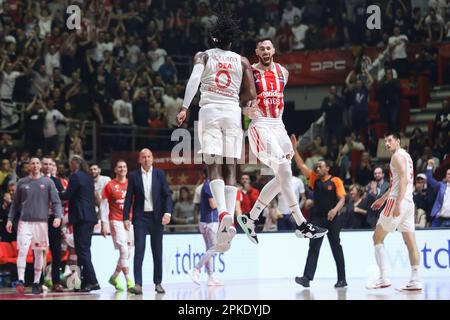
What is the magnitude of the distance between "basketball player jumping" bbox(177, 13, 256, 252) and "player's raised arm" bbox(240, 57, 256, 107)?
1cm

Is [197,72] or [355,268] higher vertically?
[197,72]

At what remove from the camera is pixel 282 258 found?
72.0 feet

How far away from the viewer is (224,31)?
13156mm

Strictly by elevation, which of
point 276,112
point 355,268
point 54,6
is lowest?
point 355,268

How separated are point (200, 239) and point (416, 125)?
8.72m

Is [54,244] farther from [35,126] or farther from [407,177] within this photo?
[35,126]

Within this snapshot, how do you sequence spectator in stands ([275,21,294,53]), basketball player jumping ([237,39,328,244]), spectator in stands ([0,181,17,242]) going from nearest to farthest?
basketball player jumping ([237,39,328,244]) → spectator in stands ([0,181,17,242]) → spectator in stands ([275,21,294,53])

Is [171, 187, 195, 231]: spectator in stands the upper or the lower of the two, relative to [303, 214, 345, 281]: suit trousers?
upper

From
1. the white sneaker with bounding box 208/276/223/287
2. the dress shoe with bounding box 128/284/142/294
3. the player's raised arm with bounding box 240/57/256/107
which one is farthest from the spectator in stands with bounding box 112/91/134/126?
the player's raised arm with bounding box 240/57/256/107

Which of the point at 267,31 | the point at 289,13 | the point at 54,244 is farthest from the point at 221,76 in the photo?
the point at 289,13

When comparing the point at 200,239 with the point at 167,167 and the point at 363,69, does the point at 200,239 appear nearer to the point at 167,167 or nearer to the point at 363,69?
the point at 167,167

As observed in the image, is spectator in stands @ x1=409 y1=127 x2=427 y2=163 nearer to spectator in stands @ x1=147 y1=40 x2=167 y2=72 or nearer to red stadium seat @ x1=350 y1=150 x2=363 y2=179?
red stadium seat @ x1=350 y1=150 x2=363 y2=179

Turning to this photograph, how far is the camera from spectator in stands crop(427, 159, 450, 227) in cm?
2173

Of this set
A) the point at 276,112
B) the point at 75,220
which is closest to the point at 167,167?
the point at 75,220
